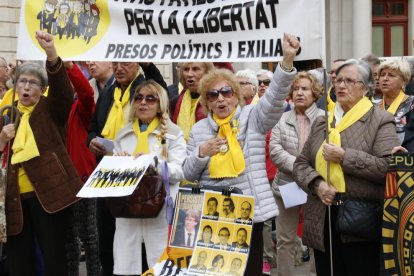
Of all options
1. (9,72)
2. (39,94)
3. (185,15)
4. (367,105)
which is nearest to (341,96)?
(367,105)

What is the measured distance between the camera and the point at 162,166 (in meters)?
5.66

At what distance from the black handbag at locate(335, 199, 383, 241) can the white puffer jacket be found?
1.73 feet

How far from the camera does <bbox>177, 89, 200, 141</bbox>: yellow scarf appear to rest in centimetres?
657

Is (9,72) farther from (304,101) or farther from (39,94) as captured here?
(304,101)

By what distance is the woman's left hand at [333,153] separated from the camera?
512 centimetres

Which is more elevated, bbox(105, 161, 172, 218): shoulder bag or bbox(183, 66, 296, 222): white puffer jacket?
bbox(183, 66, 296, 222): white puffer jacket

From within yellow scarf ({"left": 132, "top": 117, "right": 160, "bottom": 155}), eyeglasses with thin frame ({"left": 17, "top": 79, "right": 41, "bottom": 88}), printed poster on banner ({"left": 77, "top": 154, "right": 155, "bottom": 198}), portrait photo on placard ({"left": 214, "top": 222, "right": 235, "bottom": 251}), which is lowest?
portrait photo on placard ({"left": 214, "top": 222, "right": 235, "bottom": 251})

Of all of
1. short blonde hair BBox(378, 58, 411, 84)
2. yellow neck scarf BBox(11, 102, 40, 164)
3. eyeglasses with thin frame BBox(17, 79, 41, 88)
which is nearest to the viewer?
yellow neck scarf BBox(11, 102, 40, 164)

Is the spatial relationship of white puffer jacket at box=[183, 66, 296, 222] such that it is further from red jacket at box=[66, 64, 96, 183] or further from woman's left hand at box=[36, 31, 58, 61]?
red jacket at box=[66, 64, 96, 183]

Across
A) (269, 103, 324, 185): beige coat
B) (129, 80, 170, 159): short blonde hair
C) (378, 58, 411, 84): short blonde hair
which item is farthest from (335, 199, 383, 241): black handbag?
(269, 103, 324, 185): beige coat

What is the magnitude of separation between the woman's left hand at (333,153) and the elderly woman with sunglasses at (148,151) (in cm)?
114

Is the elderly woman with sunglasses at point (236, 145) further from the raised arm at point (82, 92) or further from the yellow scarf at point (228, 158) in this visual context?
the raised arm at point (82, 92)

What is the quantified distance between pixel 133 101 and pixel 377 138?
75.8 inches

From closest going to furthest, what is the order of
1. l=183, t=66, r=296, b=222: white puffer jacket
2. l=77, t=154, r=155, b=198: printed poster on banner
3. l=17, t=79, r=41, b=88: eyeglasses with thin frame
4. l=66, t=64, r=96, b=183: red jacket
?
l=183, t=66, r=296, b=222: white puffer jacket, l=77, t=154, r=155, b=198: printed poster on banner, l=17, t=79, r=41, b=88: eyeglasses with thin frame, l=66, t=64, r=96, b=183: red jacket
